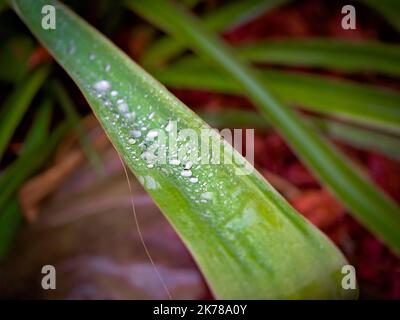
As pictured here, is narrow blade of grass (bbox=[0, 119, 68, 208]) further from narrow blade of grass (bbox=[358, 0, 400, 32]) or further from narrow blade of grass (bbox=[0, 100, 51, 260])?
narrow blade of grass (bbox=[358, 0, 400, 32])

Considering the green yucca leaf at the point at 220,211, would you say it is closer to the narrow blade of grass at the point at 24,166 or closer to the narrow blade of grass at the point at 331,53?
the narrow blade of grass at the point at 24,166

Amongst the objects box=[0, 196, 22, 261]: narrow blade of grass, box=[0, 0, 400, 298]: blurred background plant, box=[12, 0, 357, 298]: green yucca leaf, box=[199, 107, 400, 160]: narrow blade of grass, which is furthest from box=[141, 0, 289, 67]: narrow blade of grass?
box=[12, 0, 357, 298]: green yucca leaf

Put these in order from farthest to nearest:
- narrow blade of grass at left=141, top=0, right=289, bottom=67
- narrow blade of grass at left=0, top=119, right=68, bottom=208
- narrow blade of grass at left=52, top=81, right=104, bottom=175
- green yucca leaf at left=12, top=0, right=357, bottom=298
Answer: narrow blade of grass at left=141, top=0, right=289, bottom=67 → narrow blade of grass at left=52, top=81, right=104, bottom=175 → narrow blade of grass at left=0, top=119, right=68, bottom=208 → green yucca leaf at left=12, top=0, right=357, bottom=298

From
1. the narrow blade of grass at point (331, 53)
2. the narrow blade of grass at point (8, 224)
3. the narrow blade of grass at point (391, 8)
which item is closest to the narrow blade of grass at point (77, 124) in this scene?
the narrow blade of grass at point (8, 224)

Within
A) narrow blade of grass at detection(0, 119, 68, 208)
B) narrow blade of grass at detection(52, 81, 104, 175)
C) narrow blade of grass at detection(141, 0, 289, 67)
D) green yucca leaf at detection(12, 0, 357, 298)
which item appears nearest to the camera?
green yucca leaf at detection(12, 0, 357, 298)

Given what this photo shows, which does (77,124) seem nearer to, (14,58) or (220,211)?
(14,58)

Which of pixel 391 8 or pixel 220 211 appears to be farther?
pixel 391 8

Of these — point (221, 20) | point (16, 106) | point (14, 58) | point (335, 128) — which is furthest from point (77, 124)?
point (335, 128)
